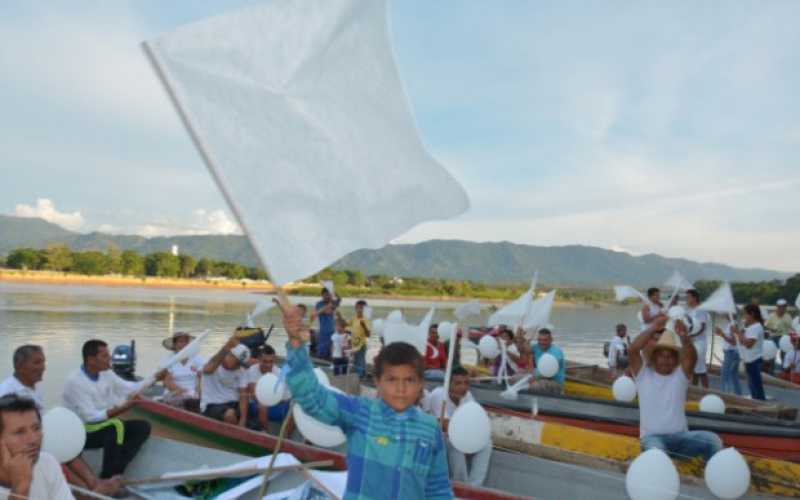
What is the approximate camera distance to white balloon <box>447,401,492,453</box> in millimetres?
5176

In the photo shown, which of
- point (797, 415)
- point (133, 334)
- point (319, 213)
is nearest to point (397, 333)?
point (319, 213)

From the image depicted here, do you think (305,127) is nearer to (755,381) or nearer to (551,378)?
(551,378)

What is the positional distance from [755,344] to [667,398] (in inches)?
220

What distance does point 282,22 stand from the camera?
281cm

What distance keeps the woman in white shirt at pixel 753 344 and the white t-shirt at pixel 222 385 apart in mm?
7324

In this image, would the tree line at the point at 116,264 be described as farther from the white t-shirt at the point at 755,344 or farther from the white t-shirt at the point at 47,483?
the white t-shirt at the point at 47,483

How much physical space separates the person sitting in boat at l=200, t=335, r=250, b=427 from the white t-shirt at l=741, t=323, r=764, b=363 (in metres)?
7.30

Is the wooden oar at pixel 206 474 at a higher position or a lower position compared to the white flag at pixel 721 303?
lower

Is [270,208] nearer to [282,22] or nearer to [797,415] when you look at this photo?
[282,22]

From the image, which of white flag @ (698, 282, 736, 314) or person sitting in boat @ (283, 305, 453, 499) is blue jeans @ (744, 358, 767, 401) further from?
person sitting in boat @ (283, 305, 453, 499)

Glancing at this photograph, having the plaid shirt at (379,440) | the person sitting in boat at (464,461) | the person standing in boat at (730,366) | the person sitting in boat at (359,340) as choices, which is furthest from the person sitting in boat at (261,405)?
the person standing in boat at (730,366)

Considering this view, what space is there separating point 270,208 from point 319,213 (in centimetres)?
24

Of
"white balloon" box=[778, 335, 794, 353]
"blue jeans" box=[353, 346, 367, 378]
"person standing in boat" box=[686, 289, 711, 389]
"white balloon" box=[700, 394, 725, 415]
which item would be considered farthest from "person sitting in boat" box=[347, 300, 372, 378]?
"white balloon" box=[778, 335, 794, 353]

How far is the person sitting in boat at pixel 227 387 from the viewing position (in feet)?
23.9
